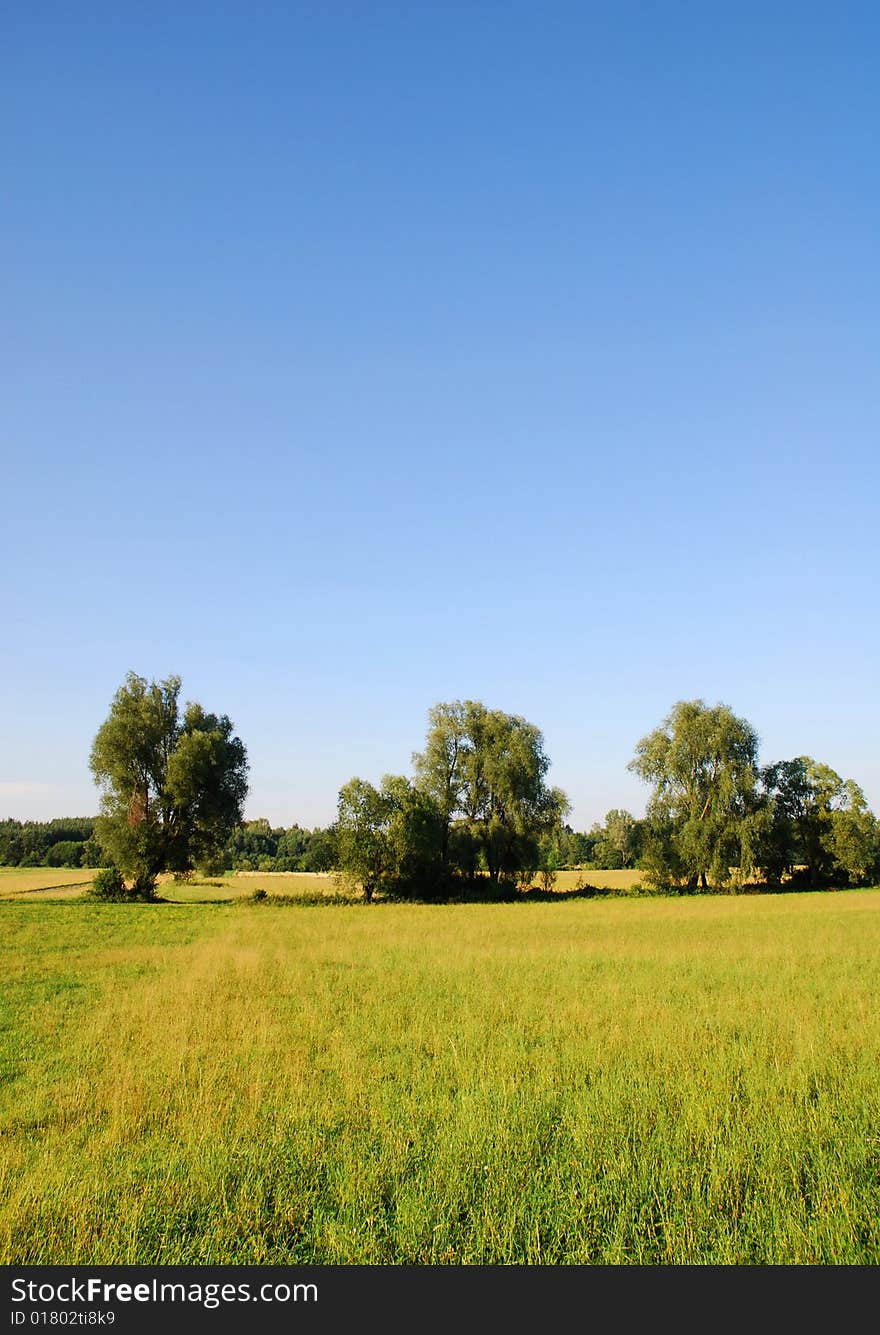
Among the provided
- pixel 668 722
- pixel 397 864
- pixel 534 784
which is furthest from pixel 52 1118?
pixel 668 722

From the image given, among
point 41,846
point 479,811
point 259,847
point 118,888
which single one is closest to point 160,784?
point 118,888

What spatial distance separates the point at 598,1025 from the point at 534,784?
51637 mm

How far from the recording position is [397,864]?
55.6 m

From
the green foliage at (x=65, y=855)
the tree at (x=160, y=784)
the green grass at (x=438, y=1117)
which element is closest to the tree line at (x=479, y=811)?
the tree at (x=160, y=784)

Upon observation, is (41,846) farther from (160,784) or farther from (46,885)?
(160,784)

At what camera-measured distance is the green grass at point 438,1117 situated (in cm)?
618

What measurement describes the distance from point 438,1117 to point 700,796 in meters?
64.4

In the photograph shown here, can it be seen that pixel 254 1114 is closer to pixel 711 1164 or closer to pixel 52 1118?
pixel 52 1118

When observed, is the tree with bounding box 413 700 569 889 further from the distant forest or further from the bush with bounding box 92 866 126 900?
the bush with bounding box 92 866 126 900

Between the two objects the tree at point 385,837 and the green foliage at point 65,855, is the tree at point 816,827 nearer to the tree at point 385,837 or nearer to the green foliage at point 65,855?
the tree at point 385,837

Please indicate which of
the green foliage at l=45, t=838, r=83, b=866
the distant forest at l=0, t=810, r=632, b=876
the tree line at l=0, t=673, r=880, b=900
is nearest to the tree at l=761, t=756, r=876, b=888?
the tree line at l=0, t=673, r=880, b=900

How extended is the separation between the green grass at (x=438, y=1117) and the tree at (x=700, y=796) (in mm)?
46744

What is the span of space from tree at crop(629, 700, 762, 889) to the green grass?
46744 millimetres

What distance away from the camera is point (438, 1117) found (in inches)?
347
